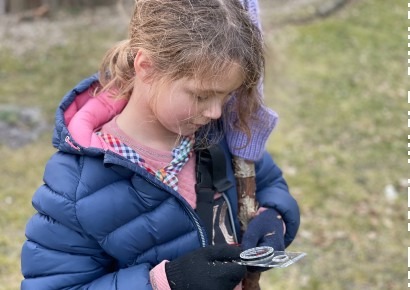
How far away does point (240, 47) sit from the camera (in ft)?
5.85

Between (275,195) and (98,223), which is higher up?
(98,223)

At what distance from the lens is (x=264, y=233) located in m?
2.08

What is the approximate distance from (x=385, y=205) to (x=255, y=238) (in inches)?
114

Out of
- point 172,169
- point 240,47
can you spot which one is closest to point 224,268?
point 172,169

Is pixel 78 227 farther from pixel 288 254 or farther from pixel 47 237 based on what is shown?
pixel 288 254

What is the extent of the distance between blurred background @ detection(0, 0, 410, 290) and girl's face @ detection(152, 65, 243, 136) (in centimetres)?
109

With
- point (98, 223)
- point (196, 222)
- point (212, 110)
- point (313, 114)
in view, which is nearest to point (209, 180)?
point (196, 222)

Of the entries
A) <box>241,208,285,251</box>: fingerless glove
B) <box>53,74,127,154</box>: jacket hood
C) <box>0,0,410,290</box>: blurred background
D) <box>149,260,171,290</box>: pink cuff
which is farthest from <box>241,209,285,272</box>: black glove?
<box>0,0,410,290</box>: blurred background

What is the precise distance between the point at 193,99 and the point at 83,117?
385 mm

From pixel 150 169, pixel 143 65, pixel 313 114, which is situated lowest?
pixel 313 114

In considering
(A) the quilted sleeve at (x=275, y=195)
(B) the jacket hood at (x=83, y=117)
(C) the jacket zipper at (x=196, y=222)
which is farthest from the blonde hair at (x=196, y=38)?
(A) the quilted sleeve at (x=275, y=195)

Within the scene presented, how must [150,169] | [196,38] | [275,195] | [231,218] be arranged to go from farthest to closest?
1. [275,195]
2. [231,218]
3. [150,169]
4. [196,38]

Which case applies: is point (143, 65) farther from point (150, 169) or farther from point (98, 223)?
point (98, 223)

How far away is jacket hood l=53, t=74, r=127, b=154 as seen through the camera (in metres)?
1.83
